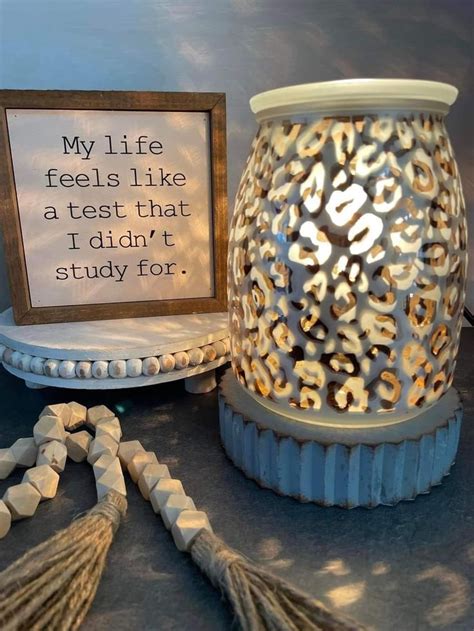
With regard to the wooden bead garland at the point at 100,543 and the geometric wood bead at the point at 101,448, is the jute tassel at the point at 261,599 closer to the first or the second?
the wooden bead garland at the point at 100,543

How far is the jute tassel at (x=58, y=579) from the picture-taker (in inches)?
11.0

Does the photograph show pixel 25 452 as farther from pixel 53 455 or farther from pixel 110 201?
pixel 110 201

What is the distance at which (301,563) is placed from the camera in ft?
1.10

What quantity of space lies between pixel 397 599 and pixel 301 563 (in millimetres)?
59

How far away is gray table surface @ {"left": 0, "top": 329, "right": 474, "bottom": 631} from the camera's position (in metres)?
0.30

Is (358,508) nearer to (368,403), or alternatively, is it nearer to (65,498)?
(368,403)

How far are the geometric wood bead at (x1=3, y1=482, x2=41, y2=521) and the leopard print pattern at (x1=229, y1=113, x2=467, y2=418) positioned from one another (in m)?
0.19

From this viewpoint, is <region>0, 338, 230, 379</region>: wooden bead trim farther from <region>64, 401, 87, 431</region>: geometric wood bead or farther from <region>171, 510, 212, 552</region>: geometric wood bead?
<region>171, 510, 212, 552</region>: geometric wood bead

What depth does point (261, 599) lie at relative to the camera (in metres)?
0.29

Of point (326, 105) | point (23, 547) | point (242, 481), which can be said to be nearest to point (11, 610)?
point (23, 547)

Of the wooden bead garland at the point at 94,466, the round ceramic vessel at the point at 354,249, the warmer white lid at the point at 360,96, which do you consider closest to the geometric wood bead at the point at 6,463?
the wooden bead garland at the point at 94,466

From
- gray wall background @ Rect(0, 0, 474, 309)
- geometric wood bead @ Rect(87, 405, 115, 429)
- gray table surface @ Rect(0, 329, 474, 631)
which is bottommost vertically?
gray table surface @ Rect(0, 329, 474, 631)

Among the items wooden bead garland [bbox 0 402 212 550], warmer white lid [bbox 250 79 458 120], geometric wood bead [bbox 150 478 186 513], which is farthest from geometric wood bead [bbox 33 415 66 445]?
warmer white lid [bbox 250 79 458 120]

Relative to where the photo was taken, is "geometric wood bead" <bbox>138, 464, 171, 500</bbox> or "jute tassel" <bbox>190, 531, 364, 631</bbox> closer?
"jute tassel" <bbox>190, 531, 364, 631</bbox>
